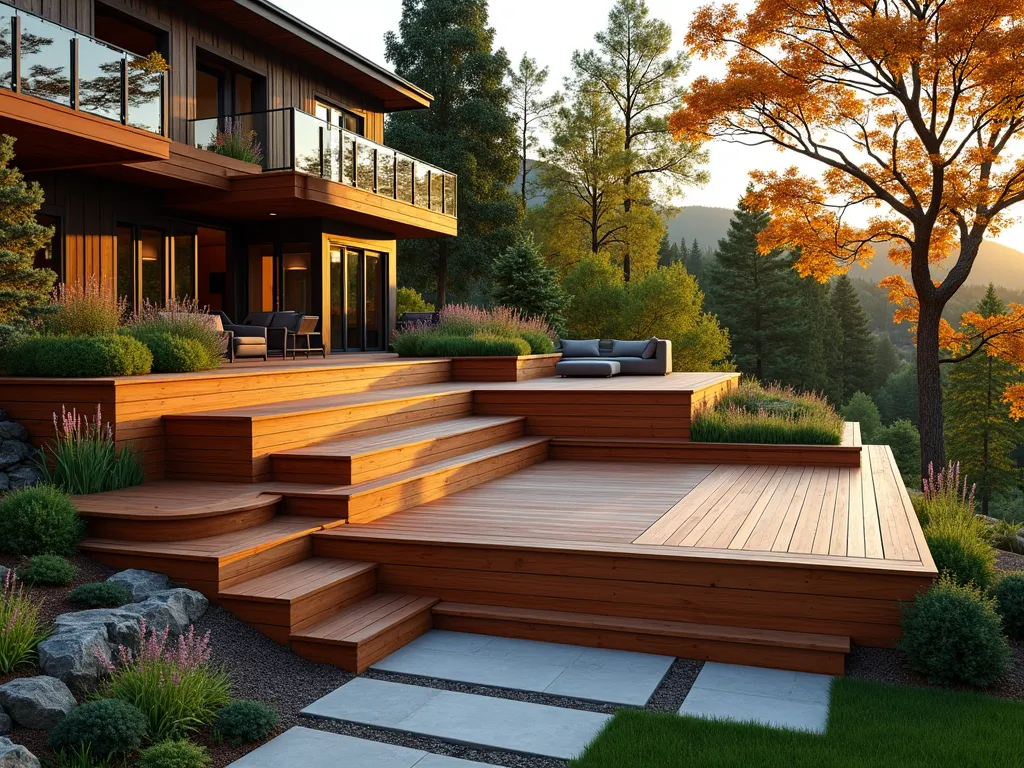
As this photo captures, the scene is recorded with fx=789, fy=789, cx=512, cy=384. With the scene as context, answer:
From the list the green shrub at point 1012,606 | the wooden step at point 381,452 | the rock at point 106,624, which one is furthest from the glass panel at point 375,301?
the green shrub at point 1012,606

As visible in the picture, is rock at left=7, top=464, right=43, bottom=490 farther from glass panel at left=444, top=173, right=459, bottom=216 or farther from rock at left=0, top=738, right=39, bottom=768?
glass panel at left=444, top=173, right=459, bottom=216

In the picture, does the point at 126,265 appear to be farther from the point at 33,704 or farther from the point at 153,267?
the point at 33,704

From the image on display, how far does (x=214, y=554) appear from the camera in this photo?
13.9ft

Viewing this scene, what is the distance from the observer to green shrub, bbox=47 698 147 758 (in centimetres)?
295

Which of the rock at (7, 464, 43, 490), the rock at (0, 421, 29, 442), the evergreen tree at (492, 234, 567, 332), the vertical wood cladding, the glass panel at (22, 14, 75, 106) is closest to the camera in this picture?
the rock at (7, 464, 43, 490)

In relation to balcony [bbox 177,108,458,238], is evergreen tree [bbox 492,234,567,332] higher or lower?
lower

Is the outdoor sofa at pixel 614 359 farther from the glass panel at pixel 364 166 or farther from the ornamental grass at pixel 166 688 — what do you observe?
the ornamental grass at pixel 166 688

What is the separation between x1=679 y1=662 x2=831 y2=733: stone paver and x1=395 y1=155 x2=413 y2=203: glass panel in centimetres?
1229

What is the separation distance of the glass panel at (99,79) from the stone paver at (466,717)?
7.64 meters

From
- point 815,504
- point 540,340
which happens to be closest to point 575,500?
point 815,504

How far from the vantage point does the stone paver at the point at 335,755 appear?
3068mm

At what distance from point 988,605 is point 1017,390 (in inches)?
655

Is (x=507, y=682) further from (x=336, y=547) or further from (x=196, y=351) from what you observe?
(x=196, y=351)

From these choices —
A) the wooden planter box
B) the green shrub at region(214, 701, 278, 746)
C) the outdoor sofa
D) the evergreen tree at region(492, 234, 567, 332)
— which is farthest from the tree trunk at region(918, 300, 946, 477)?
the green shrub at region(214, 701, 278, 746)
